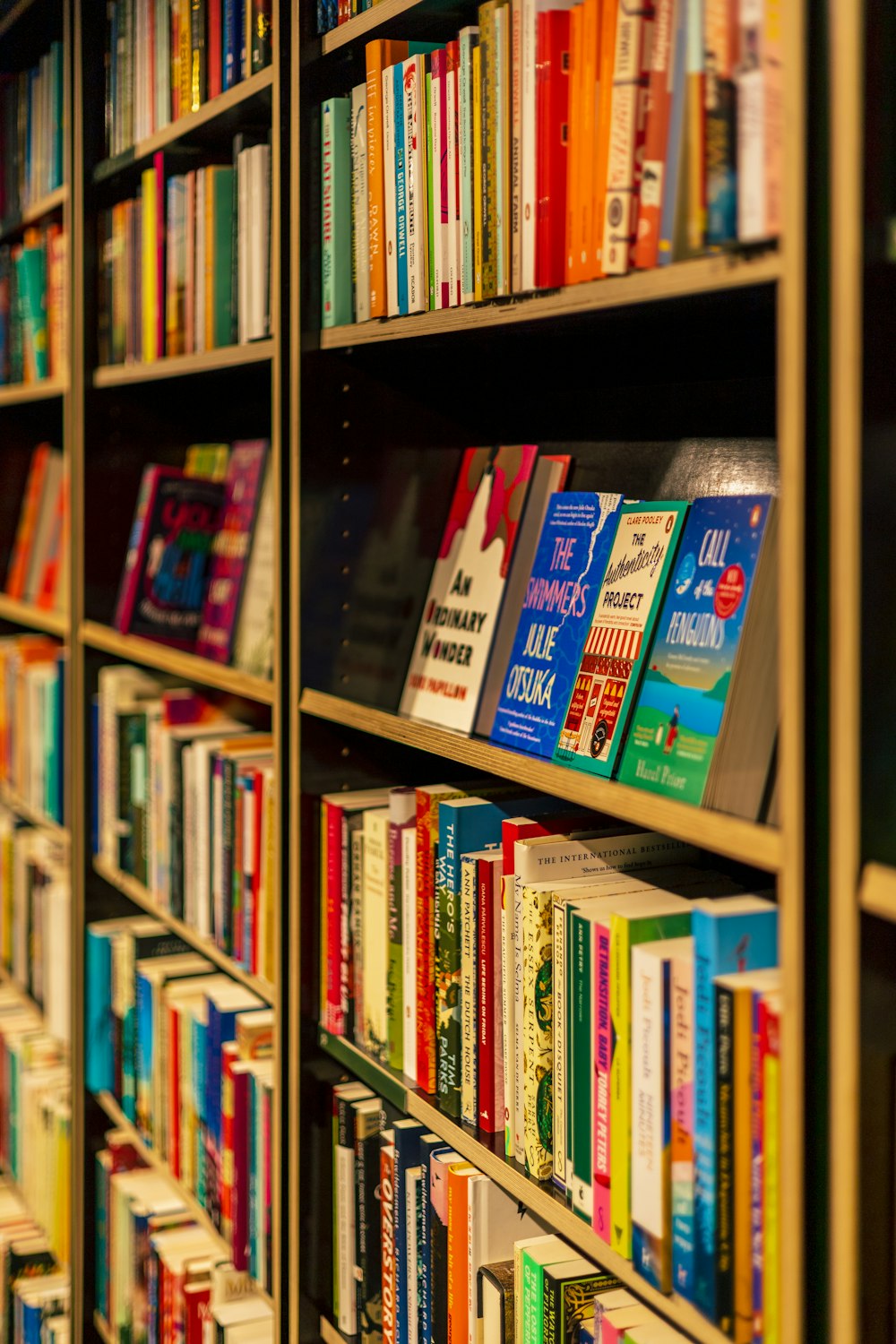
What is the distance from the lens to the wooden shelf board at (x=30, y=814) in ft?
7.72

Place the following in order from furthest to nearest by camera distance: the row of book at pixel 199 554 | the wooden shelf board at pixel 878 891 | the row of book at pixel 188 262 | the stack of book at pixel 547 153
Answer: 1. the row of book at pixel 199 554
2. the row of book at pixel 188 262
3. the stack of book at pixel 547 153
4. the wooden shelf board at pixel 878 891

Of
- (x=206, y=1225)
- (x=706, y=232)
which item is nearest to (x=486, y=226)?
(x=706, y=232)

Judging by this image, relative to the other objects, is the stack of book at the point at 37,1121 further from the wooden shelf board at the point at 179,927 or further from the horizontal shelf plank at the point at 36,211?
the horizontal shelf plank at the point at 36,211

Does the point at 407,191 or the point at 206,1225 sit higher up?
the point at 407,191

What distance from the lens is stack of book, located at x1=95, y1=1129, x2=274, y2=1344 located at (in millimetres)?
1752

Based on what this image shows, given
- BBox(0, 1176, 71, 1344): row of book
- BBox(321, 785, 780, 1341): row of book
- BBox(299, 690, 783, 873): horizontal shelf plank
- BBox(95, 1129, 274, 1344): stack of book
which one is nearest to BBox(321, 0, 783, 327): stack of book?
BBox(299, 690, 783, 873): horizontal shelf plank

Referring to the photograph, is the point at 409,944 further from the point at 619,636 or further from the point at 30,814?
the point at 30,814

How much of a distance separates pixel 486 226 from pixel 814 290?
443 mm

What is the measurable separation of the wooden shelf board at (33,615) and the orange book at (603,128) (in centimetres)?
145

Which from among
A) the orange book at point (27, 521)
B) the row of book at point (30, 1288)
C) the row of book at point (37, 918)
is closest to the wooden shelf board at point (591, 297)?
the row of book at point (37, 918)

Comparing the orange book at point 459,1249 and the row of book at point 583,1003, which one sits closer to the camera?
the row of book at point 583,1003

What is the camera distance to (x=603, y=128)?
38.2 inches

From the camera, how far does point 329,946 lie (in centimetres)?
146

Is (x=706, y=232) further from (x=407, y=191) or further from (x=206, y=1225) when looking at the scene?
(x=206, y=1225)
